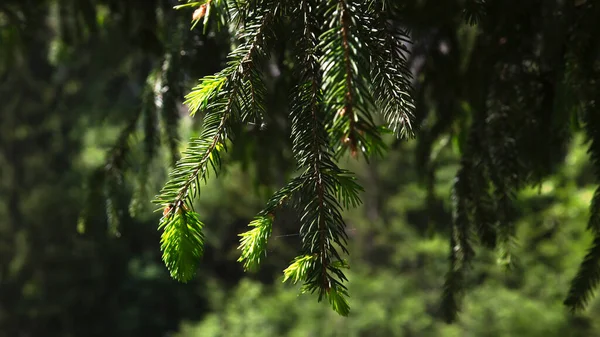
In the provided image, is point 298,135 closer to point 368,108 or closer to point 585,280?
point 368,108

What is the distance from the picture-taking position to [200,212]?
7.25 m

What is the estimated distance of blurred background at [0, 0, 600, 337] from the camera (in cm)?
150

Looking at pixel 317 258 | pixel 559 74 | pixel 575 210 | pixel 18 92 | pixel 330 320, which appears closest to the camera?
pixel 317 258

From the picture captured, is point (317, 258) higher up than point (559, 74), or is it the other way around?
point (559, 74)

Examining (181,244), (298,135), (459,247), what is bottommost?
(459,247)

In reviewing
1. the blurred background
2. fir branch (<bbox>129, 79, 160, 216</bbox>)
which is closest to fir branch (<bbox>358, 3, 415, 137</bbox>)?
the blurred background

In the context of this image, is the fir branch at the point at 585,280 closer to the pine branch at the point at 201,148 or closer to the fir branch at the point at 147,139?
the pine branch at the point at 201,148

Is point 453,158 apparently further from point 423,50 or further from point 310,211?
point 310,211

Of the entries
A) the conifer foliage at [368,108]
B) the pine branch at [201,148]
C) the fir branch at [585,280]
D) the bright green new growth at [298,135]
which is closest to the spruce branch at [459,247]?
the conifer foliage at [368,108]

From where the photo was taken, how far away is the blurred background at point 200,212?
4.93 feet

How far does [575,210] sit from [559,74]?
108 inches

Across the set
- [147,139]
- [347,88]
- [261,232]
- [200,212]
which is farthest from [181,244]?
[200,212]

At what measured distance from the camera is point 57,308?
7.55 meters

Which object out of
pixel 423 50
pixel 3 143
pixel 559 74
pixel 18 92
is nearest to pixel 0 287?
pixel 3 143
